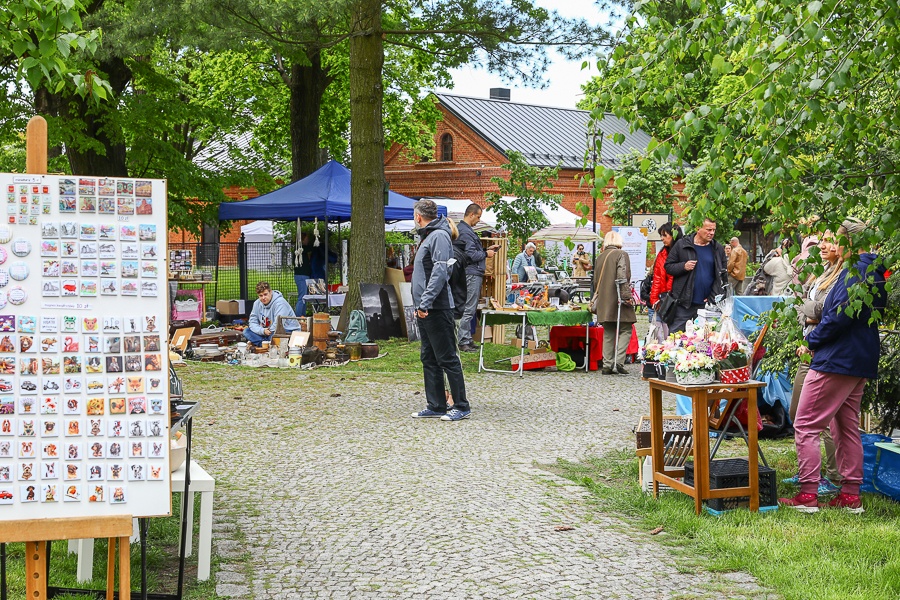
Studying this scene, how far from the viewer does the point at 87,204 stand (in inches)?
169

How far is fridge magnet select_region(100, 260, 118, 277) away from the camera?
14.1ft

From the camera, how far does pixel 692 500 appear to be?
684 cm

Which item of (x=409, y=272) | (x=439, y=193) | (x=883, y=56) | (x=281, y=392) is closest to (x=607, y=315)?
(x=281, y=392)

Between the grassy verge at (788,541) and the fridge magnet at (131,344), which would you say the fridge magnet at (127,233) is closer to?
the fridge magnet at (131,344)

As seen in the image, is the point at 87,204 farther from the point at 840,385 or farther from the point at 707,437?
the point at 840,385

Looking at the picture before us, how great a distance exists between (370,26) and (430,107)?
2028 cm

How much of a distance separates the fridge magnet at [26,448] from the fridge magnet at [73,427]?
5.6 inches

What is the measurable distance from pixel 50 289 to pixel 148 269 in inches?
15.4

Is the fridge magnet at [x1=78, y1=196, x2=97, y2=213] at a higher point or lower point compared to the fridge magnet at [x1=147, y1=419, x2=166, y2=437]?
higher

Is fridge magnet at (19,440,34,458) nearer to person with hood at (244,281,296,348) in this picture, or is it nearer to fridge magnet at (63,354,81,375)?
fridge magnet at (63,354,81,375)

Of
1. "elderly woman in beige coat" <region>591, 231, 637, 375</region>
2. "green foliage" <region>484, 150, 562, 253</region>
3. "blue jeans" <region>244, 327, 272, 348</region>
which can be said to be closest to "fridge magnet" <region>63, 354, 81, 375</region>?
"elderly woman in beige coat" <region>591, 231, 637, 375</region>

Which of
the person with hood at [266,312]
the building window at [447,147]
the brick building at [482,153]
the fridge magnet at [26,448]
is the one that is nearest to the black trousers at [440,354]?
the fridge magnet at [26,448]

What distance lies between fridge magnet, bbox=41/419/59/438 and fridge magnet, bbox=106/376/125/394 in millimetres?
243

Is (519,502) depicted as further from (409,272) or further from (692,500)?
(409,272)
